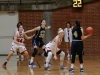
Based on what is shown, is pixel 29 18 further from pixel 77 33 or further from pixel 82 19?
pixel 77 33

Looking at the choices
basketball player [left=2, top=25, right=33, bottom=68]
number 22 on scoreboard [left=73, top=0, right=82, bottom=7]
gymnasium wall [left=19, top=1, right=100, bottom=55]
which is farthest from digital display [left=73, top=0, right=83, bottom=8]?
basketball player [left=2, top=25, right=33, bottom=68]

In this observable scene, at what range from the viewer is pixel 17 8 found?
17.1 meters

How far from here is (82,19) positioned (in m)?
17.1

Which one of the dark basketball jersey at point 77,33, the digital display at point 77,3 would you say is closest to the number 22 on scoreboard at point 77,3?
the digital display at point 77,3

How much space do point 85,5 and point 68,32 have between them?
2.31 metres

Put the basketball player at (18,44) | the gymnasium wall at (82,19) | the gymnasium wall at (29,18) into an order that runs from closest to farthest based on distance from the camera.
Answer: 1. the basketball player at (18,44)
2. the gymnasium wall at (82,19)
3. the gymnasium wall at (29,18)

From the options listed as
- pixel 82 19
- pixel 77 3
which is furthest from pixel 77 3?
pixel 82 19

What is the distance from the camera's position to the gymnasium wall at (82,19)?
17.1m

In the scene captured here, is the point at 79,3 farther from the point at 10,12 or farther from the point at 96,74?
the point at 96,74

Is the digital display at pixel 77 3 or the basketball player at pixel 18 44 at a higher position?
the digital display at pixel 77 3

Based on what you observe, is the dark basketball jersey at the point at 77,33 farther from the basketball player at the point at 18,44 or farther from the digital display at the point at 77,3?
the digital display at the point at 77,3

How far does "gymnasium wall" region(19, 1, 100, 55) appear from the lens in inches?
672

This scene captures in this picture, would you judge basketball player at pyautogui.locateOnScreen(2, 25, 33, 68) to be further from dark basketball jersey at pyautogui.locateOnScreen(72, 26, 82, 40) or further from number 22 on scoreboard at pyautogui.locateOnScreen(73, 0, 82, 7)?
number 22 on scoreboard at pyautogui.locateOnScreen(73, 0, 82, 7)

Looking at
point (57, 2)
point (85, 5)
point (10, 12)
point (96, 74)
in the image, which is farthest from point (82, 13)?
point (96, 74)
